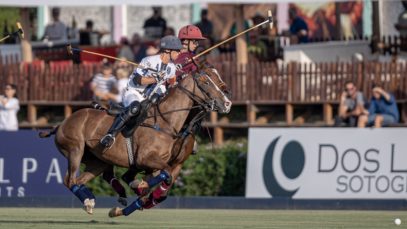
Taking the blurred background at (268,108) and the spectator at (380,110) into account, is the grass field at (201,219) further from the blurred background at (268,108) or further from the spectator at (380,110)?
the spectator at (380,110)

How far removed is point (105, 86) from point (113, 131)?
7.31 meters

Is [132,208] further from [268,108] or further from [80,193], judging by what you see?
[268,108]

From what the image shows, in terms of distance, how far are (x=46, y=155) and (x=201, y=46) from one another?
4.66 metres

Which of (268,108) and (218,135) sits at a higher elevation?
(268,108)

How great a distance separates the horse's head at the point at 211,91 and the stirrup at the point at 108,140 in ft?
3.80

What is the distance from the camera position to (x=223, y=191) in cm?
2334

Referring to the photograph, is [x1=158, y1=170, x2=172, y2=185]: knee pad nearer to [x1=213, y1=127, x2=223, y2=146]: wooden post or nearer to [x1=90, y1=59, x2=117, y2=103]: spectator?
[x1=90, y1=59, x2=117, y2=103]: spectator

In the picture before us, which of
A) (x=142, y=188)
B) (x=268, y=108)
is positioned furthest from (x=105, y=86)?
(x=142, y=188)

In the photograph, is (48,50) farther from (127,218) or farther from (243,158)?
(127,218)

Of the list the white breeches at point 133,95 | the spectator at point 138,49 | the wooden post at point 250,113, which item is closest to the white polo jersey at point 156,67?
the white breeches at point 133,95

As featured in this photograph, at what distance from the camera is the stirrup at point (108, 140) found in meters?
17.2

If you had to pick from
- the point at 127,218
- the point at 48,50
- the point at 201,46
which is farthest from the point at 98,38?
the point at 127,218

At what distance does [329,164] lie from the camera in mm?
21969

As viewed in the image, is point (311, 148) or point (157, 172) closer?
point (157, 172)
